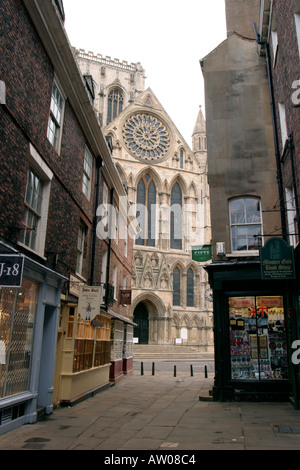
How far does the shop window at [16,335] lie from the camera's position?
23.1ft

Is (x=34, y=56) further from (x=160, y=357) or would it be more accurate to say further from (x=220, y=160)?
(x=160, y=357)

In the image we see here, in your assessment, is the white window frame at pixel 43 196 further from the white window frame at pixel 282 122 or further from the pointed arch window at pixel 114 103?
the pointed arch window at pixel 114 103

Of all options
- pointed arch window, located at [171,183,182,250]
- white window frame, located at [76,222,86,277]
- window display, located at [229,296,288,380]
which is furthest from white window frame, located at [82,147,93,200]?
pointed arch window, located at [171,183,182,250]

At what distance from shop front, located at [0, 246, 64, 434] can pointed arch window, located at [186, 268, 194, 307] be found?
33.2 metres

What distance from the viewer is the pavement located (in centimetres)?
617

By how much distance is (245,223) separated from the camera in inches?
485

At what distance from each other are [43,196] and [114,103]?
5080 cm

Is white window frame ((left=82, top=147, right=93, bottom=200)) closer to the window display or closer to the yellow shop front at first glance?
the yellow shop front

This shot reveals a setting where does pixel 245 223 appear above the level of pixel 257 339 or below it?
above

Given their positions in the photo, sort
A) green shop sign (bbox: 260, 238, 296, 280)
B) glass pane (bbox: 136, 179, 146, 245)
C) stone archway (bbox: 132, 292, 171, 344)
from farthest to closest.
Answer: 1. glass pane (bbox: 136, 179, 146, 245)
2. stone archway (bbox: 132, 292, 171, 344)
3. green shop sign (bbox: 260, 238, 296, 280)

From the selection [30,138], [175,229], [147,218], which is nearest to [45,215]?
[30,138]

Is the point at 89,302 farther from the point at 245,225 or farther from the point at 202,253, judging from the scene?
the point at 245,225

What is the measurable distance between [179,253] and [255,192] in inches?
1178
